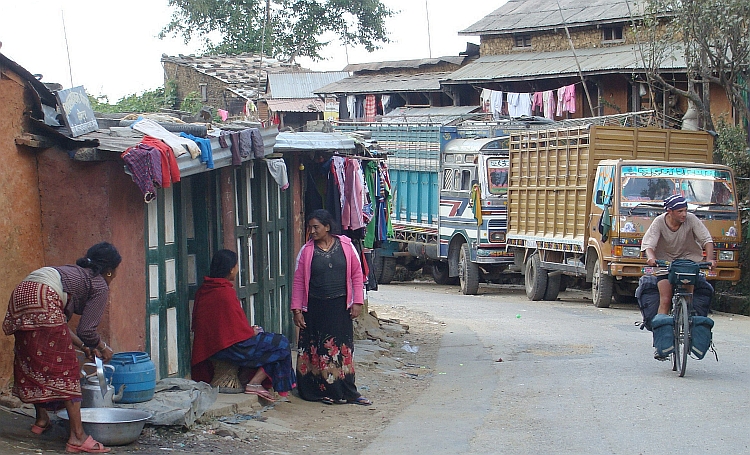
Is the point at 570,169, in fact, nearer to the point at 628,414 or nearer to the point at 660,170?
the point at 660,170

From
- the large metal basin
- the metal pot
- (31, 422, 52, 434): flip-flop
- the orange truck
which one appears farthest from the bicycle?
the orange truck

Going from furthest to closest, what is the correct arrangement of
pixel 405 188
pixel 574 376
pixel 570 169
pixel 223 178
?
pixel 405 188 → pixel 570 169 → pixel 574 376 → pixel 223 178

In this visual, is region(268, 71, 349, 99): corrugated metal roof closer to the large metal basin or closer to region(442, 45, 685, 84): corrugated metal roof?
region(442, 45, 685, 84): corrugated metal roof

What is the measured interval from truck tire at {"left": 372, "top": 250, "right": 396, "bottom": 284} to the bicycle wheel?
16729 mm

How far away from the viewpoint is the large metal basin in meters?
6.64

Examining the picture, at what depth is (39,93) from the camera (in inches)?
294

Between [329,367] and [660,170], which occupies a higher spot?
[660,170]

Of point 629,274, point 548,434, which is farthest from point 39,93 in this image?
point 629,274

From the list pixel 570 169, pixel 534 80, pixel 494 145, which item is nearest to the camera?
pixel 570 169

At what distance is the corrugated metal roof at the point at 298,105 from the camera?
3791cm

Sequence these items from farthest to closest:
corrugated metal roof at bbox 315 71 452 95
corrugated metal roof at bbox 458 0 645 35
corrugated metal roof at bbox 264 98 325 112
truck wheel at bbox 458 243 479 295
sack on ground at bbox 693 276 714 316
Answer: corrugated metal roof at bbox 264 98 325 112 < corrugated metal roof at bbox 315 71 452 95 < corrugated metal roof at bbox 458 0 645 35 < truck wheel at bbox 458 243 479 295 < sack on ground at bbox 693 276 714 316

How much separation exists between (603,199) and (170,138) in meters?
11.7

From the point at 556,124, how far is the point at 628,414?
1523 cm

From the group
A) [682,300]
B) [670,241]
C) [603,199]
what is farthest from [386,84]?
[682,300]
